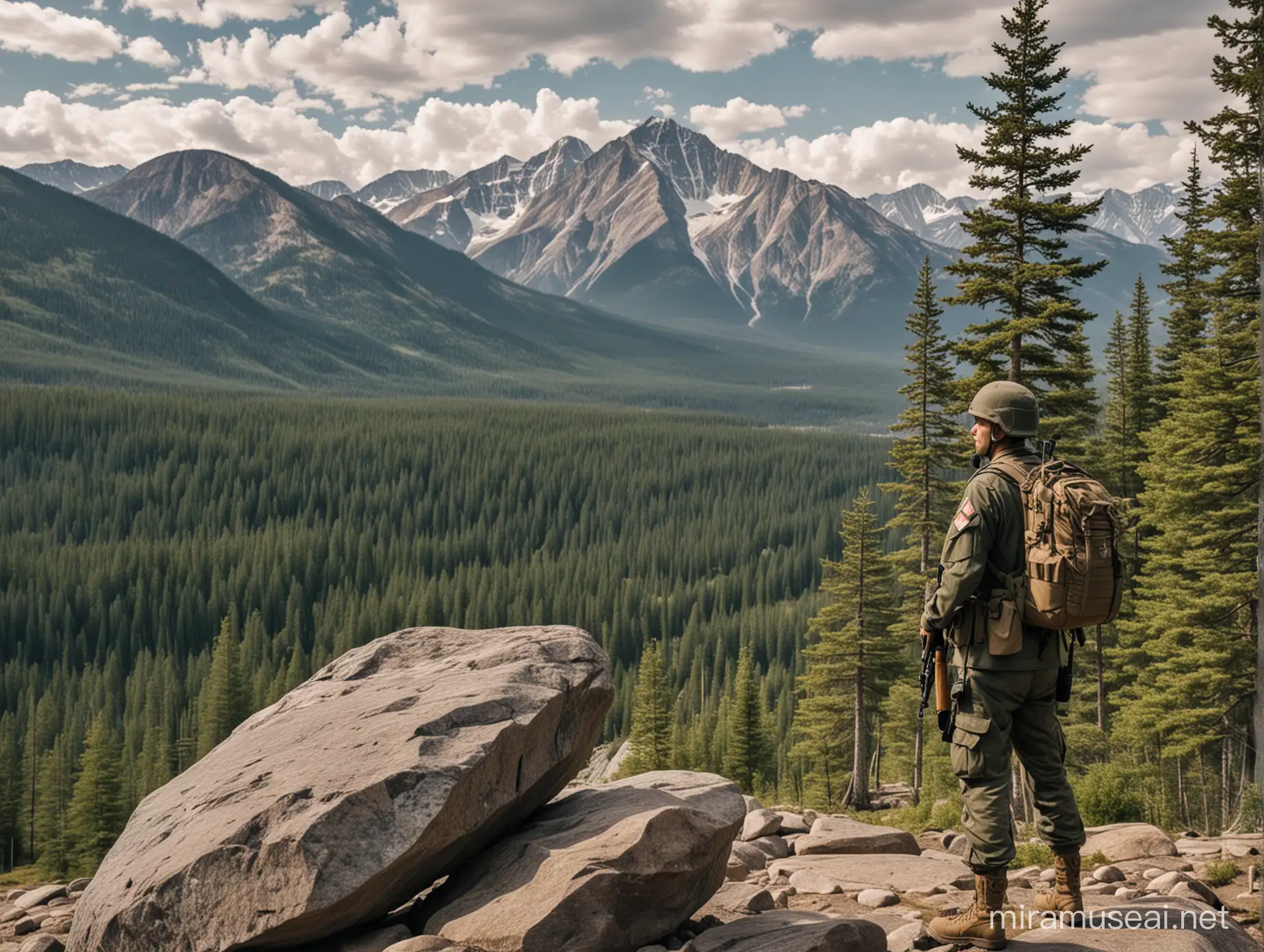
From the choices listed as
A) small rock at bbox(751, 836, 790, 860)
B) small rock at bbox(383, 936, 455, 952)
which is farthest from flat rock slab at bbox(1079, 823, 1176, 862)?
small rock at bbox(383, 936, 455, 952)

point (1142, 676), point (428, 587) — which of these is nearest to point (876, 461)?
point (428, 587)

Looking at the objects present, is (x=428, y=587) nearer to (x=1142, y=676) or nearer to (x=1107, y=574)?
(x=1142, y=676)

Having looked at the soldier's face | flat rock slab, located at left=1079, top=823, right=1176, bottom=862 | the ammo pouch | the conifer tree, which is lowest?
the conifer tree

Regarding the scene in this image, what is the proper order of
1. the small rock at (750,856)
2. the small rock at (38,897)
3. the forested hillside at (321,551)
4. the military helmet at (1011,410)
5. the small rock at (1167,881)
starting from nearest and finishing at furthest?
the military helmet at (1011,410) → the small rock at (1167,881) → the small rock at (750,856) → the small rock at (38,897) → the forested hillside at (321,551)

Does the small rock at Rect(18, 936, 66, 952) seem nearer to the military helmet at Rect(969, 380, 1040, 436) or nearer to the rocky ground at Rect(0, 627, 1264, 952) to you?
the rocky ground at Rect(0, 627, 1264, 952)

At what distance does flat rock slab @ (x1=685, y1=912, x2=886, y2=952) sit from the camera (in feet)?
31.1

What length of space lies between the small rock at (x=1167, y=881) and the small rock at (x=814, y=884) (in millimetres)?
3575

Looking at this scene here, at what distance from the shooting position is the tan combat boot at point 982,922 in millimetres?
9078

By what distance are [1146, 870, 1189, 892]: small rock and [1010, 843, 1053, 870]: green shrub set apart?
5.29ft

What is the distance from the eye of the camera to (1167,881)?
11.6m

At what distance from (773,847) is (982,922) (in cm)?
619

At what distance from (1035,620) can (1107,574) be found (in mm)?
759

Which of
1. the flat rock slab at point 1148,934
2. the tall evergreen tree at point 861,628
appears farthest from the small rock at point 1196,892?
the tall evergreen tree at point 861,628

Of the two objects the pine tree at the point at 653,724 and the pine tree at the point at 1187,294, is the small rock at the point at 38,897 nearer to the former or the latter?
the pine tree at the point at 653,724
